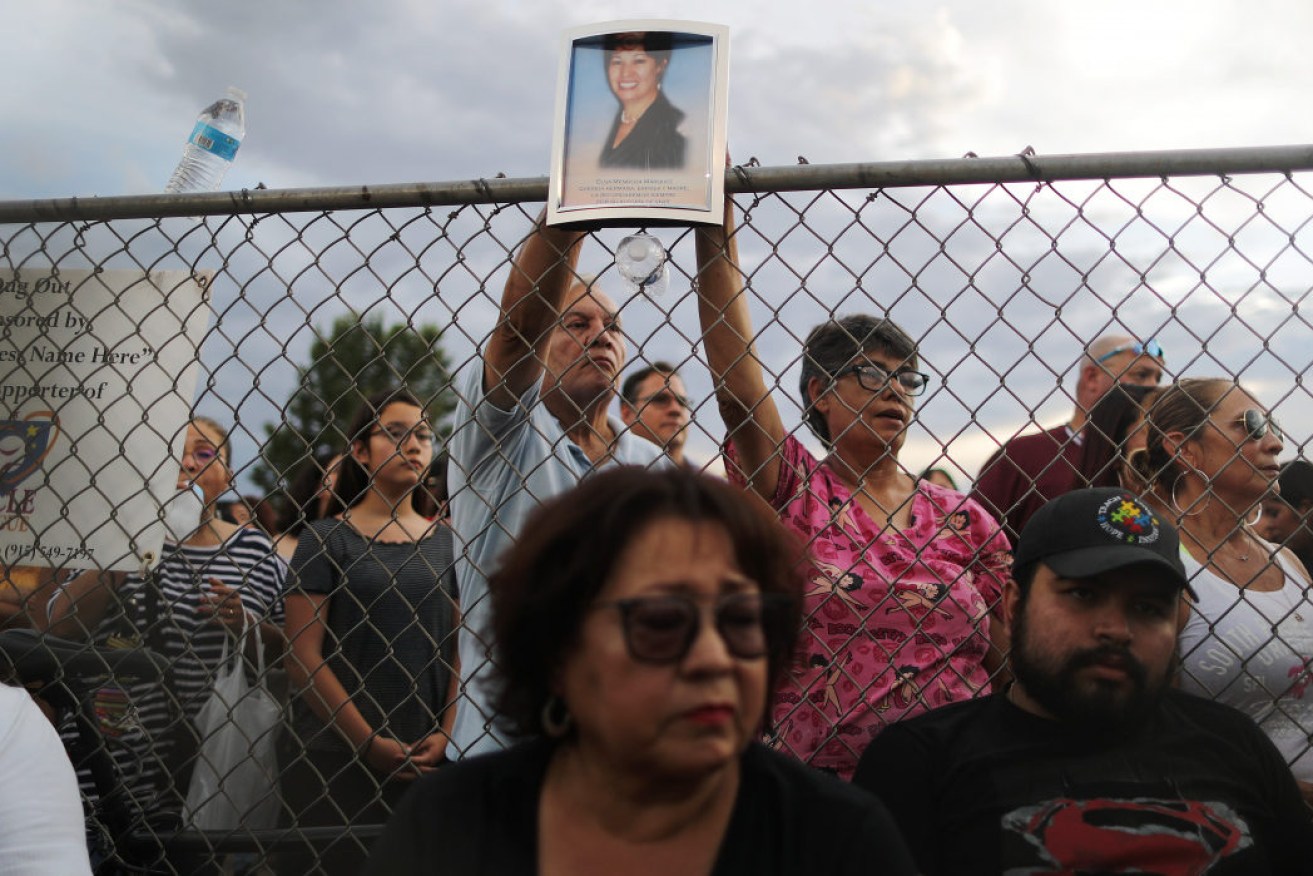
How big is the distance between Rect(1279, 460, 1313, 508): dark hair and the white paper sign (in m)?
3.15

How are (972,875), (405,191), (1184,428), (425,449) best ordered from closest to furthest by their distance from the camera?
(972,875) → (405,191) → (1184,428) → (425,449)

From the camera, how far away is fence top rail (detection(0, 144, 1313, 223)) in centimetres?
211

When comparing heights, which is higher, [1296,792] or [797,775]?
[797,775]

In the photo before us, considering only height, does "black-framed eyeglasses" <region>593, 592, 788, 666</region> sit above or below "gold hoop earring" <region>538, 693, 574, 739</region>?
above

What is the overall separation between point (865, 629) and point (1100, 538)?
565mm

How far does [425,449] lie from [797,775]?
246cm

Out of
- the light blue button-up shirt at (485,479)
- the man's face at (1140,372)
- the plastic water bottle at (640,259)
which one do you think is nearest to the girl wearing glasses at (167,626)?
the light blue button-up shirt at (485,479)

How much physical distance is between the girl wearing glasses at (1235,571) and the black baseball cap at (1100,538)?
0.18 metres

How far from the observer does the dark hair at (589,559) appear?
4.83 ft

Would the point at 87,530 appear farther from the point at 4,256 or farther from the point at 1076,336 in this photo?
the point at 1076,336

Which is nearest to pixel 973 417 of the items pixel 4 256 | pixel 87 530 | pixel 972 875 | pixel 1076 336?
pixel 1076 336

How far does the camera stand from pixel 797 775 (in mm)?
1536

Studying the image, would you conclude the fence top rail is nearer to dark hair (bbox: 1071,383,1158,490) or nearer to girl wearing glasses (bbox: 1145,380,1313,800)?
girl wearing glasses (bbox: 1145,380,1313,800)

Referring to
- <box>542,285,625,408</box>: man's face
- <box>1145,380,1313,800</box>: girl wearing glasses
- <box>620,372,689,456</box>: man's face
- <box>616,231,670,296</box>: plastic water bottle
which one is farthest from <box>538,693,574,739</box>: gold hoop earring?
<box>620,372,689,456</box>: man's face
